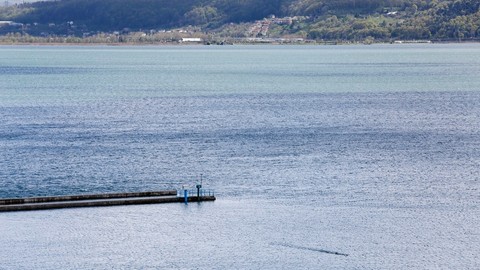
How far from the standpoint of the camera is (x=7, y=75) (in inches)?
6900

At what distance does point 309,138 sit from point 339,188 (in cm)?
2147

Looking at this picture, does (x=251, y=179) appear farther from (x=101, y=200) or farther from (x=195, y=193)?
(x=101, y=200)

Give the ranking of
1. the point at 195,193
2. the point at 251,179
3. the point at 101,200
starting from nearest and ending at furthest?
the point at 101,200 → the point at 195,193 → the point at 251,179

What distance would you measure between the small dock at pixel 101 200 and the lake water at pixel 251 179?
770 millimetres

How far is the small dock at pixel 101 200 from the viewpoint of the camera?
5391 cm

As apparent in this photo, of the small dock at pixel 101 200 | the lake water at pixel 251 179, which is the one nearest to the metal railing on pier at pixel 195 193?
the small dock at pixel 101 200

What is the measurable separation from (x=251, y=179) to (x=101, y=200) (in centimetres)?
1072

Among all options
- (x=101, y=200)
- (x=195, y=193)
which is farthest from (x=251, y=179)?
(x=101, y=200)

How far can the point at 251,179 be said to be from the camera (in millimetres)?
62500

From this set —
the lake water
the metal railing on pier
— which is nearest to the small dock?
the metal railing on pier

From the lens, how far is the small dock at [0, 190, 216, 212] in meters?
53.9

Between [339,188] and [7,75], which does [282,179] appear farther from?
[7,75]

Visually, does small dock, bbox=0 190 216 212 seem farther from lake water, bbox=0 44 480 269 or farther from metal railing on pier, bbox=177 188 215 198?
lake water, bbox=0 44 480 269

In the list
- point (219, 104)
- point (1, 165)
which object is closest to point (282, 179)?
point (1, 165)
